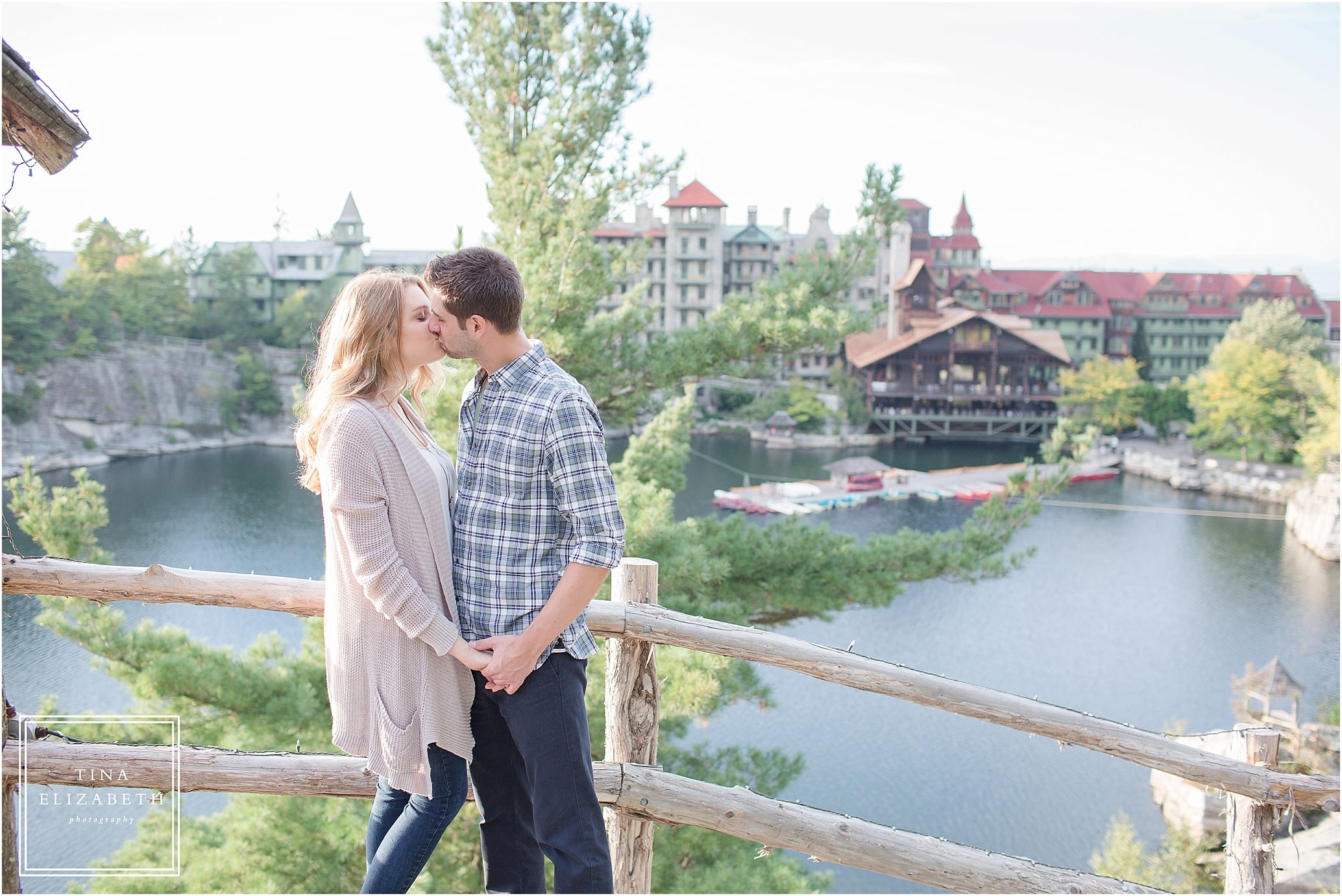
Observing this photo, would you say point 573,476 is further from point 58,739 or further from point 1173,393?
point 1173,393

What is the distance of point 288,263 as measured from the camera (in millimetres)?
33562

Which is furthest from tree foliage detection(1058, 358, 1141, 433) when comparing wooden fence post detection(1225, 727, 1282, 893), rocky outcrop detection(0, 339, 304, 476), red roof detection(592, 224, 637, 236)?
wooden fence post detection(1225, 727, 1282, 893)

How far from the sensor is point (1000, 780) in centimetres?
1065

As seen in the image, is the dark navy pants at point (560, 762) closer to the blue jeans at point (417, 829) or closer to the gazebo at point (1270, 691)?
the blue jeans at point (417, 829)

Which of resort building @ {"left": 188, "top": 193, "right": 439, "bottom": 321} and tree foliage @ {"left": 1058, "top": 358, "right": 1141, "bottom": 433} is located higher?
resort building @ {"left": 188, "top": 193, "right": 439, "bottom": 321}

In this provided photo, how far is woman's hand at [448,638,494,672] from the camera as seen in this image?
149 centimetres

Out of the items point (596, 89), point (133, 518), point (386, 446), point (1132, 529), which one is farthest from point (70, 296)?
point (386, 446)

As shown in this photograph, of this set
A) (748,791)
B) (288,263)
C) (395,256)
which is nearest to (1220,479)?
(395,256)

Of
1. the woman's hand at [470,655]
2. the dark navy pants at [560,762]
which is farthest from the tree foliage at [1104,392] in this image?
the woman's hand at [470,655]

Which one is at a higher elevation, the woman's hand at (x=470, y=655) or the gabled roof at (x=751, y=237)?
the gabled roof at (x=751, y=237)

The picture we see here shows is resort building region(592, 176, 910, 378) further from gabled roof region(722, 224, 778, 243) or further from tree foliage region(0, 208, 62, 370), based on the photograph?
tree foliage region(0, 208, 62, 370)

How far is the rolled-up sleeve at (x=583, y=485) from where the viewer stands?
1434mm

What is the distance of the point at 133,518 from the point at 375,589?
1862 centimetres

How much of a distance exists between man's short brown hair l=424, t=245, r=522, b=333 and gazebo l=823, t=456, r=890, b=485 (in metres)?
21.9
